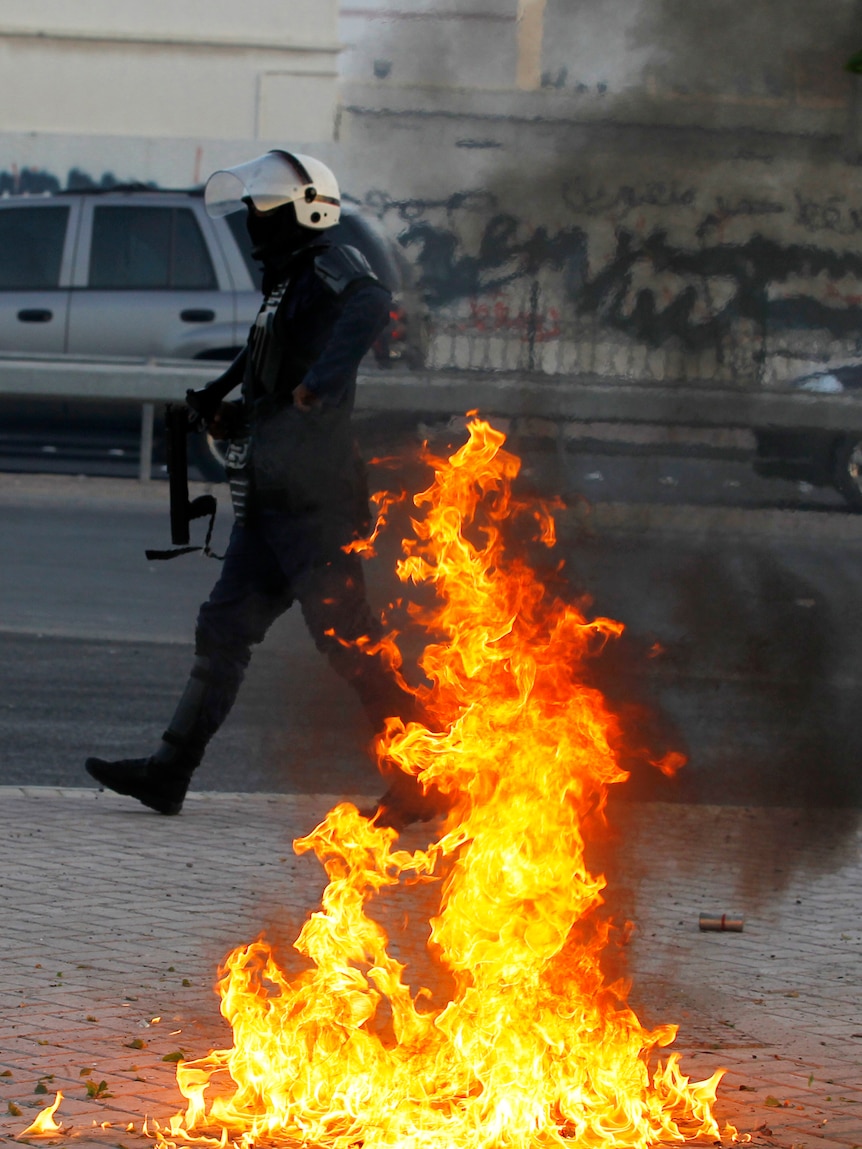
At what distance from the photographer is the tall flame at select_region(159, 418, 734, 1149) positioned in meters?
3.36

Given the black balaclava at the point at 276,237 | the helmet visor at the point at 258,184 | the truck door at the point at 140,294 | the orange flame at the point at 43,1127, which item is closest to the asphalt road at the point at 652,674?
the black balaclava at the point at 276,237

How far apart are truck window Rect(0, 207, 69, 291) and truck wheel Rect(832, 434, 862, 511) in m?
10.5

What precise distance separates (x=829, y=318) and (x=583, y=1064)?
178 centimetres

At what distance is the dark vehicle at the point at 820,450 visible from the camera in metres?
4.40

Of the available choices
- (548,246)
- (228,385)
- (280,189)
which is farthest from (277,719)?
(548,246)

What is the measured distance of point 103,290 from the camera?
14.7m

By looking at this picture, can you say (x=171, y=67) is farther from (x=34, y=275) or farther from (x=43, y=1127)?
(x=34, y=275)

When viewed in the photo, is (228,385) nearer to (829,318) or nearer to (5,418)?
(829,318)

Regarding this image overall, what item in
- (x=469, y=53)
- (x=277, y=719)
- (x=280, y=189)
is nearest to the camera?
Answer: (x=469, y=53)

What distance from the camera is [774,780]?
562 cm

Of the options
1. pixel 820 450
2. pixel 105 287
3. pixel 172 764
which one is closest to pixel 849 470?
pixel 820 450

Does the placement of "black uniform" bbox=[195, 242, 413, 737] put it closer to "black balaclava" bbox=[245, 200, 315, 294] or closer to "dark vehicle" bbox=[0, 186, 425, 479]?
"black balaclava" bbox=[245, 200, 315, 294]

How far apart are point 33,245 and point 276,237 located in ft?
31.2

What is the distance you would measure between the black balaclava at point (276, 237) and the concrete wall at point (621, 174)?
1125 millimetres
